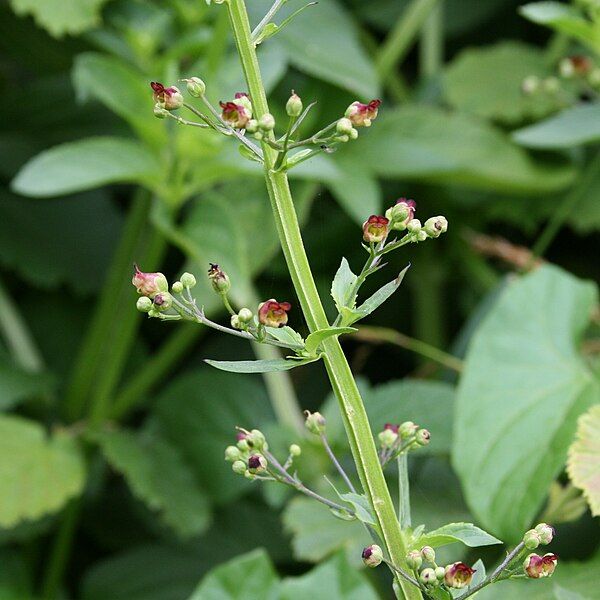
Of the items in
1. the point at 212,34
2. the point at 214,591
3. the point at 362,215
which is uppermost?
the point at 212,34

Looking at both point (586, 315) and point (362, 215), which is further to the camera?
point (362, 215)

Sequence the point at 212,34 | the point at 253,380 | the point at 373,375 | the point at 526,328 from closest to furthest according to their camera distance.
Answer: the point at 526,328, the point at 212,34, the point at 253,380, the point at 373,375

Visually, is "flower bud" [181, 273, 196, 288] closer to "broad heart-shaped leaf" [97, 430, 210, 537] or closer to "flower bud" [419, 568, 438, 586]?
"flower bud" [419, 568, 438, 586]

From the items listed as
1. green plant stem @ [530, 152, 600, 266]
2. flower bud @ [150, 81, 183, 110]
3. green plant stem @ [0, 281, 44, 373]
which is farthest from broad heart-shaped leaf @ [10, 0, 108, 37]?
flower bud @ [150, 81, 183, 110]

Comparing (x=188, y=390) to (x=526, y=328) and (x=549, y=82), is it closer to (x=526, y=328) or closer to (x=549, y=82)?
(x=526, y=328)

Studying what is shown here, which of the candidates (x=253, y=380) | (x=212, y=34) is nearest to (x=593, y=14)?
(x=212, y=34)

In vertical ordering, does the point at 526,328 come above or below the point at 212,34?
below

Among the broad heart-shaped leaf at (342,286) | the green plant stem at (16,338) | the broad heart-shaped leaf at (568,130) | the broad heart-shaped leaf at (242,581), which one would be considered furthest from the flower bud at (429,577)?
the green plant stem at (16,338)
